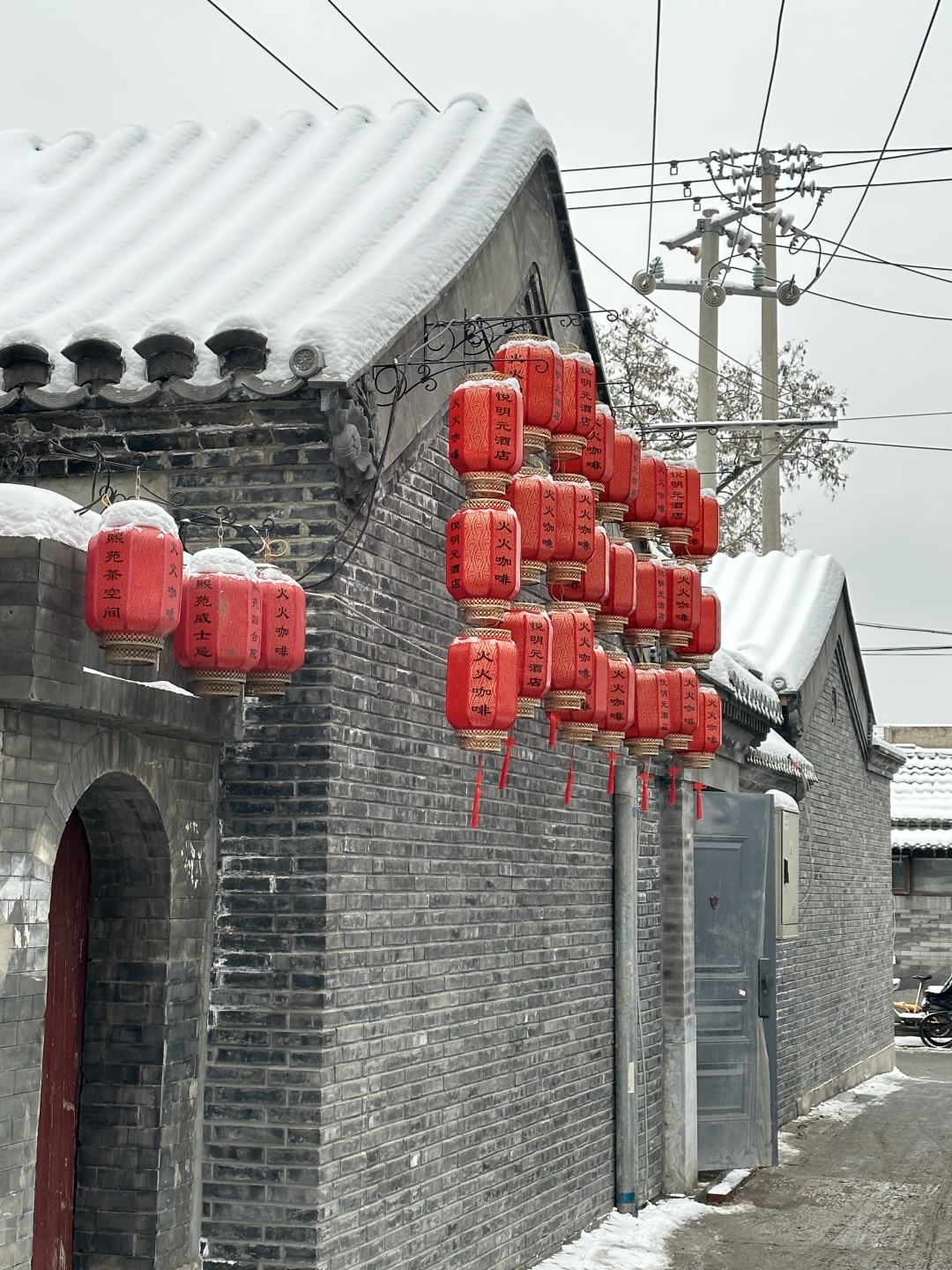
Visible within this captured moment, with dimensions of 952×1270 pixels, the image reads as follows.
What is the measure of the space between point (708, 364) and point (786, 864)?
7.20 metres

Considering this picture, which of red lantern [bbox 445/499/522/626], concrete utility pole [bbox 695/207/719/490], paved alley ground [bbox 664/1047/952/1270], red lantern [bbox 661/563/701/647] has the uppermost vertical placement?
concrete utility pole [bbox 695/207/719/490]

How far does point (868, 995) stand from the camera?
1917 cm

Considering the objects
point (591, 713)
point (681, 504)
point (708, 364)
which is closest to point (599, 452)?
point (681, 504)

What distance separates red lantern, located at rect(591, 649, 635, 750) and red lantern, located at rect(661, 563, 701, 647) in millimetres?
1031

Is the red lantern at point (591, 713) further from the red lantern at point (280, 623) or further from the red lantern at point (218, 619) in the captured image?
the red lantern at point (218, 619)

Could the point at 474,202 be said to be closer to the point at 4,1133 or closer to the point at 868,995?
the point at 4,1133

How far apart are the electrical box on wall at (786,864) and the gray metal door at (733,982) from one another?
121 cm

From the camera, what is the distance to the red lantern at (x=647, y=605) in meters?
8.83

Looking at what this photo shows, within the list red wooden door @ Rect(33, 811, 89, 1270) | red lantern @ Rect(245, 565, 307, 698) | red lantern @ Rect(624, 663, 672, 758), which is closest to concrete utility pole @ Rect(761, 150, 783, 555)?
red lantern @ Rect(624, 663, 672, 758)

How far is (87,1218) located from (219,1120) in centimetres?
59

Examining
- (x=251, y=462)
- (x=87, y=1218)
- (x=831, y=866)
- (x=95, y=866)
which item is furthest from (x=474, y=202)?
(x=831, y=866)

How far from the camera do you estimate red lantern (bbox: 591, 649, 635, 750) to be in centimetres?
799

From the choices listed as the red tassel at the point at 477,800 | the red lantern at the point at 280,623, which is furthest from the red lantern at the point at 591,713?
the red lantern at the point at 280,623

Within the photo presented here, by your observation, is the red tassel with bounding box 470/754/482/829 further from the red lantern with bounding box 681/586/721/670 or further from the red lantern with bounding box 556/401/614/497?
the red lantern with bounding box 681/586/721/670
